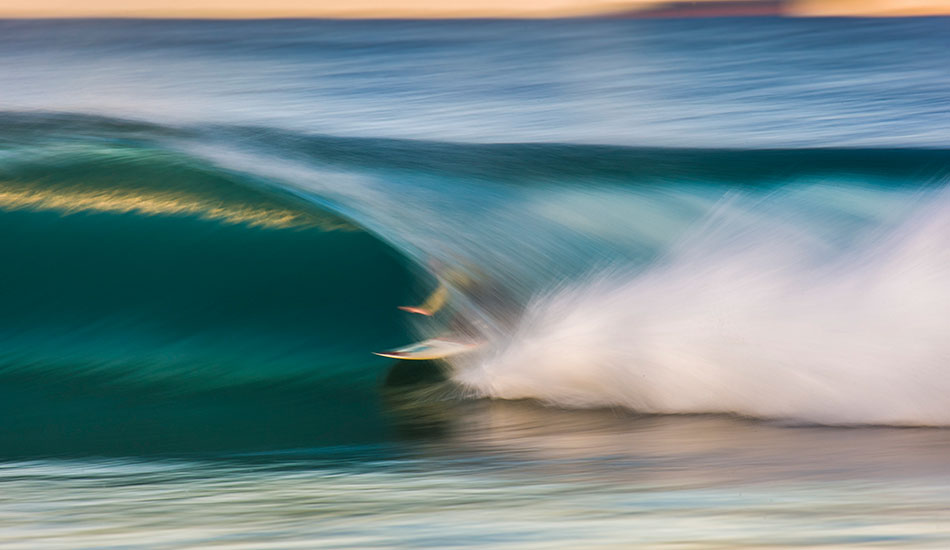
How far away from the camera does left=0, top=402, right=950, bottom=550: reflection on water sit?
133 cm

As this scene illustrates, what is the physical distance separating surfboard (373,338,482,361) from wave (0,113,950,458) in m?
0.04

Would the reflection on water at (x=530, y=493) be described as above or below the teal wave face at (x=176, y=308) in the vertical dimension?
below

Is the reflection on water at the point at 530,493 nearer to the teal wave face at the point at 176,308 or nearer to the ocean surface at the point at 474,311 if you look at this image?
the ocean surface at the point at 474,311

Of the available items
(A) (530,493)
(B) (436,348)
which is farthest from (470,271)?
(A) (530,493)

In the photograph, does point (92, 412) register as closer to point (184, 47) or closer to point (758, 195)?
point (758, 195)

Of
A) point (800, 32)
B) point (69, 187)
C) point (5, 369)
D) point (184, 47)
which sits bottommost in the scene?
point (5, 369)

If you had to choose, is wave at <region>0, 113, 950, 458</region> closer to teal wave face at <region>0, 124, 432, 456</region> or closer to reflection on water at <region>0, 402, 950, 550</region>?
teal wave face at <region>0, 124, 432, 456</region>

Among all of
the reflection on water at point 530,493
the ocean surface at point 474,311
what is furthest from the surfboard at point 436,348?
the reflection on water at point 530,493

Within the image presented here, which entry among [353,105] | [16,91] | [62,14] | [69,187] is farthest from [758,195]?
[62,14]

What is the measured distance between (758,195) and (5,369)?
8.63 ft

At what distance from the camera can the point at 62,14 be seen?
6.82m

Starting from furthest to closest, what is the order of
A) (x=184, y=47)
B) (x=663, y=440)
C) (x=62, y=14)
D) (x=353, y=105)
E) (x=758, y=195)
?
(x=62, y=14) → (x=184, y=47) → (x=353, y=105) → (x=758, y=195) → (x=663, y=440)

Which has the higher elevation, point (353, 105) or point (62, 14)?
point (62, 14)

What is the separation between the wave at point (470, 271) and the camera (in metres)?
2.10
